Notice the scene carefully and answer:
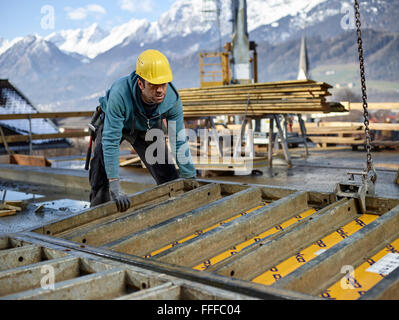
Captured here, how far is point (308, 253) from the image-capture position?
10.4ft

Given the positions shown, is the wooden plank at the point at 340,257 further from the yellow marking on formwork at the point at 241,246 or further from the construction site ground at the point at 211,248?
the yellow marking on formwork at the point at 241,246

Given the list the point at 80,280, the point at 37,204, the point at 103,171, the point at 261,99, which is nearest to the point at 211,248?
the point at 80,280

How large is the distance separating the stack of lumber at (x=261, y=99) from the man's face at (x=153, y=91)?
4.80 metres

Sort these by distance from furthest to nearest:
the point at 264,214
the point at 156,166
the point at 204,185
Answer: the point at 156,166 → the point at 204,185 → the point at 264,214

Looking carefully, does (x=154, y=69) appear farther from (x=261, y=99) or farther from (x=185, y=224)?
(x=261, y=99)

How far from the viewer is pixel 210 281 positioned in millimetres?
2195

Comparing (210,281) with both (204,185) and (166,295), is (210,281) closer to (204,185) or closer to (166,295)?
(166,295)

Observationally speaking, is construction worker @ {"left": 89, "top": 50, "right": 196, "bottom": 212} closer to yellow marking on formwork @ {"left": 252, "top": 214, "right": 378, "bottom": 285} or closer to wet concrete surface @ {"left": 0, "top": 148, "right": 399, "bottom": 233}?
wet concrete surface @ {"left": 0, "top": 148, "right": 399, "bottom": 233}

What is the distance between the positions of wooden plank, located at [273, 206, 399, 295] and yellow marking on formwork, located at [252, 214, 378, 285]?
31 cm

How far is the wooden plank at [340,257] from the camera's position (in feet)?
7.79

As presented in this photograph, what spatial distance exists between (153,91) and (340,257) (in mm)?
2178

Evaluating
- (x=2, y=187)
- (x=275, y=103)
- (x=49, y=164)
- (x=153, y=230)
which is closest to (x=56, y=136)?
(x=49, y=164)
